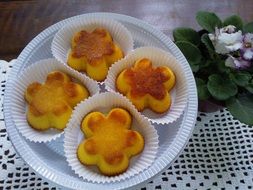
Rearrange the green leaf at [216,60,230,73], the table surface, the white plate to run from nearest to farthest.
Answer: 1. the white plate
2. the green leaf at [216,60,230,73]
3. the table surface

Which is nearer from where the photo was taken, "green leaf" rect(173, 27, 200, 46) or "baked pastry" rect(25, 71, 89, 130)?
"baked pastry" rect(25, 71, 89, 130)

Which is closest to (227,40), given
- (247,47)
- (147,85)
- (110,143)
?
(247,47)

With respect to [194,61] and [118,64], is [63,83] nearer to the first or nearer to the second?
[118,64]

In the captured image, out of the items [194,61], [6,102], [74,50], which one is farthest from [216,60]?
[6,102]

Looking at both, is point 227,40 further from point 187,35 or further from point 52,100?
point 52,100

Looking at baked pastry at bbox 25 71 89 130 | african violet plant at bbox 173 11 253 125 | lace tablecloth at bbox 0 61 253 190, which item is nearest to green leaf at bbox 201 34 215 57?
african violet plant at bbox 173 11 253 125

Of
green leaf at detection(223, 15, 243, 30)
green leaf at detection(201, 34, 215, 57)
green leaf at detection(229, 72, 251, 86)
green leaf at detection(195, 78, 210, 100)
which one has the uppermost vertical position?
green leaf at detection(223, 15, 243, 30)

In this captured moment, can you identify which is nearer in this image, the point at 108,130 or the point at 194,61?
the point at 108,130

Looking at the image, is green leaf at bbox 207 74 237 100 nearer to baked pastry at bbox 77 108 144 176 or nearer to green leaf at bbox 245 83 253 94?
green leaf at bbox 245 83 253 94

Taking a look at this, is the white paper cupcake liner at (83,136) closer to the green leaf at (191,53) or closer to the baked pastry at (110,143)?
the baked pastry at (110,143)
